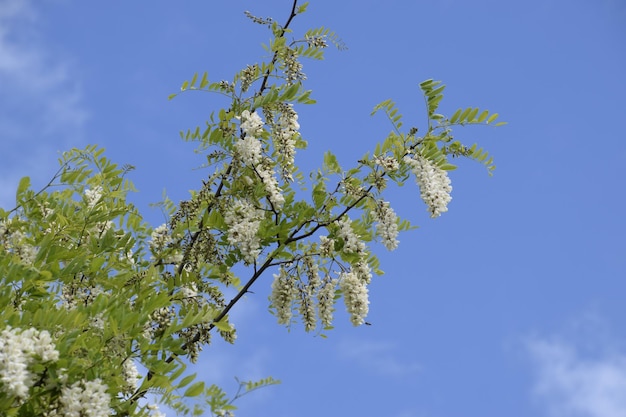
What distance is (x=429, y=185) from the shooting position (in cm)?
526

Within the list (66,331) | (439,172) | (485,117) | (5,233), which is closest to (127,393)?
(66,331)

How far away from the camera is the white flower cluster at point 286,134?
221 inches

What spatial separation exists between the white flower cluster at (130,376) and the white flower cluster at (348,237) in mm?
1524

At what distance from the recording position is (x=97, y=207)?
5.65 m

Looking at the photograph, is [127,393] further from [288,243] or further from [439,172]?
[439,172]

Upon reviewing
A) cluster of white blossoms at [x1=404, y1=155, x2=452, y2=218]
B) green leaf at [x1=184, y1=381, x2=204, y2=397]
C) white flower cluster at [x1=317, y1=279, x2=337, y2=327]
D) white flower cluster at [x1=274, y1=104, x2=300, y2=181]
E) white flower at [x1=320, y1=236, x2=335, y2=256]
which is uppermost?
white flower cluster at [x1=274, y1=104, x2=300, y2=181]

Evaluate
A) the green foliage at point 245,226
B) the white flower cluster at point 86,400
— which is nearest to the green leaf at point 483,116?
the green foliage at point 245,226

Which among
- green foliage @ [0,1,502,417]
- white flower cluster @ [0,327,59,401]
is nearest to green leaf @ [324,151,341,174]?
green foliage @ [0,1,502,417]

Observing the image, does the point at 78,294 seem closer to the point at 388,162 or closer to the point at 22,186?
the point at 22,186

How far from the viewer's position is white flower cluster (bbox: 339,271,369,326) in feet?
18.1

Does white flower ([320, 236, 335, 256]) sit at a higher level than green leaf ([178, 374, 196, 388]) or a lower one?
higher

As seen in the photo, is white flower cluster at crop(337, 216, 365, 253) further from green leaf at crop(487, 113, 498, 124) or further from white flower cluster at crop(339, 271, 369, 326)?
green leaf at crop(487, 113, 498, 124)

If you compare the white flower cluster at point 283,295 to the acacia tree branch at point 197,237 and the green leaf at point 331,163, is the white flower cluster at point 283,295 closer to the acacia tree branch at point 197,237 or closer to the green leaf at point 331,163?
the acacia tree branch at point 197,237

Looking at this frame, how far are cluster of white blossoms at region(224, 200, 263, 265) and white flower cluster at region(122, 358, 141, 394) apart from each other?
0.96 meters
